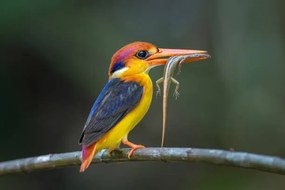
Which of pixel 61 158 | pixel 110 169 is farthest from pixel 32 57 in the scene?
pixel 61 158

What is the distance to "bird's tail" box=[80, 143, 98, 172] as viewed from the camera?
9.29 feet

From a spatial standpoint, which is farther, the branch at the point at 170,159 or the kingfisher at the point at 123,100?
the kingfisher at the point at 123,100

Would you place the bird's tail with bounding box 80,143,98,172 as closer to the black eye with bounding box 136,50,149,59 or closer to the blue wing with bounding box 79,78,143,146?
the blue wing with bounding box 79,78,143,146

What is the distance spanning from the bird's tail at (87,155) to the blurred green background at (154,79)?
187 centimetres

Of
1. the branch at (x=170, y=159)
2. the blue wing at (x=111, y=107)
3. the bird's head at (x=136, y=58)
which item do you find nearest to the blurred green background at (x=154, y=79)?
the bird's head at (x=136, y=58)

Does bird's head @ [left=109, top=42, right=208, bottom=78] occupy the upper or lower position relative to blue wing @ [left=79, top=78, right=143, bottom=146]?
upper

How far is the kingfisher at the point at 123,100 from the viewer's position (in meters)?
3.08

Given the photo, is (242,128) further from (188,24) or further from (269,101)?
(188,24)

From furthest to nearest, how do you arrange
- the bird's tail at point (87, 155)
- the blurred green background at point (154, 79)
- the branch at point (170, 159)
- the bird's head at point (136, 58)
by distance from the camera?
1. the blurred green background at point (154, 79)
2. the bird's head at point (136, 58)
3. the bird's tail at point (87, 155)
4. the branch at point (170, 159)

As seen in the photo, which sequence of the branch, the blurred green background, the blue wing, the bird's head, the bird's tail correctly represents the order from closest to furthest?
the branch
the bird's tail
the blue wing
the bird's head
the blurred green background

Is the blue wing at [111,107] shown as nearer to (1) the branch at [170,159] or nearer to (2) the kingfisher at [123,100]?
(2) the kingfisher at [123,100]

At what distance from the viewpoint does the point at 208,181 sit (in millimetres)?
5203

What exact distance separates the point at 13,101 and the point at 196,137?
151cm

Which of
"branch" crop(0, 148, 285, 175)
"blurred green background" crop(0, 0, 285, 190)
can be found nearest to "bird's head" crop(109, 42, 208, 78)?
"branch" crop(0, 148, 285, 175)
